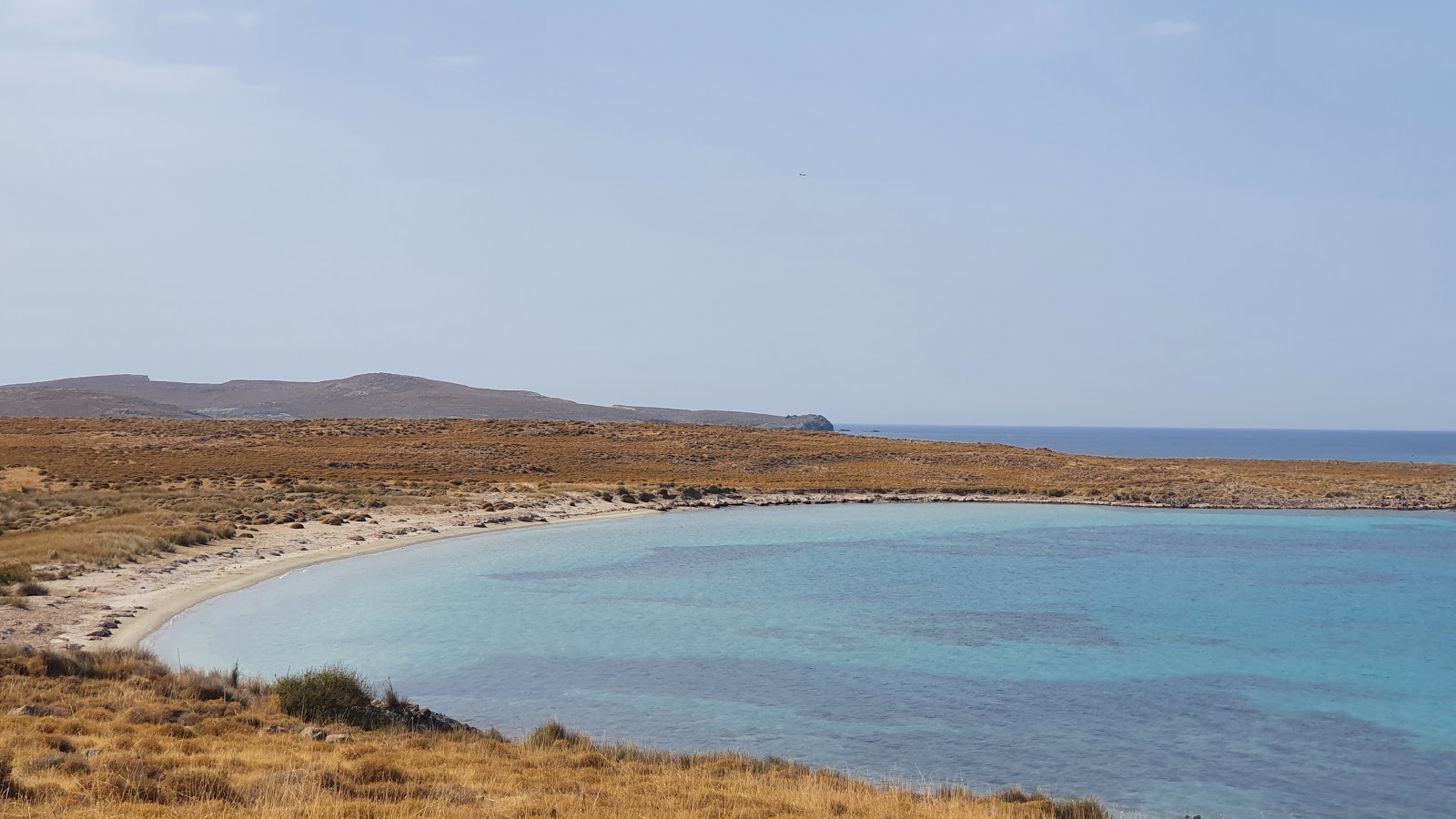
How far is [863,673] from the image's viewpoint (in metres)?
18.4

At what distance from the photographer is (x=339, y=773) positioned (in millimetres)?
9539

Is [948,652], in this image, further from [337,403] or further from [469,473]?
[337,403]

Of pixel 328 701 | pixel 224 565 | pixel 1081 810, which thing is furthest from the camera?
pixel 224 565

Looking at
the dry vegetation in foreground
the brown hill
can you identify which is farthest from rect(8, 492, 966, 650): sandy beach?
the brown hill

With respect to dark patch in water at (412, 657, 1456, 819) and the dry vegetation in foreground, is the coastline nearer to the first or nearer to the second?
the dry vegetation in foreground

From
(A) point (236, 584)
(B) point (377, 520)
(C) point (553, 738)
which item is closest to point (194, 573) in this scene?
(A) point (236, 584)

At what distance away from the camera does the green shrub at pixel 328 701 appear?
13.0 m

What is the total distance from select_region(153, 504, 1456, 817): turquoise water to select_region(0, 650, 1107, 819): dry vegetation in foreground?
2.26 meters

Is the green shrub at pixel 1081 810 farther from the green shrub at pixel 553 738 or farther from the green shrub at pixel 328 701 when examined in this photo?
the green shrub at pixel 328 701

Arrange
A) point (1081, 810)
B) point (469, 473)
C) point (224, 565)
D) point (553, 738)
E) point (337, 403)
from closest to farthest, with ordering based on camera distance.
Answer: point (1081, 810) → point (553, 738) → point (224, 565) → point (469, 473) → point (337, 403)

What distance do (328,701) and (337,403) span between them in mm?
178098

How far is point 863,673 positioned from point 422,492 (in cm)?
3621

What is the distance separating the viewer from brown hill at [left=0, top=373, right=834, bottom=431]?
14862 centimetres

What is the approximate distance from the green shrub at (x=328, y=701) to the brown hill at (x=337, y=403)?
427 ft
